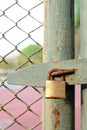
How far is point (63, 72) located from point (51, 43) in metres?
0.09

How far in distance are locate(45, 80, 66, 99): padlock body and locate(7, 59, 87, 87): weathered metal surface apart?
0.07ft

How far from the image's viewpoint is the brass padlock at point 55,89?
27.2 inches

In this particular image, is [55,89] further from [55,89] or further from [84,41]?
[84,41]

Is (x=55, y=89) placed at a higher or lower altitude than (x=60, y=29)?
lower

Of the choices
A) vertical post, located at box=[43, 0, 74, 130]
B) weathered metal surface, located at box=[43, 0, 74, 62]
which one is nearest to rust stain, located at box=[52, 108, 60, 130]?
vertical post, located at box=[43, 0, 74, 130]

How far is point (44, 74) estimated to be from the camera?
2.38ft

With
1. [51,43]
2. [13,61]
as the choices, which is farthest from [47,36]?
[13,61]

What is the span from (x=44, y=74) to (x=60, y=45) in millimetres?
75

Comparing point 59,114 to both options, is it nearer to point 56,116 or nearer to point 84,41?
point 56,116

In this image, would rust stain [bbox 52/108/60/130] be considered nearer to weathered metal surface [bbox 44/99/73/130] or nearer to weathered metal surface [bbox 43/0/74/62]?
weathered metal surface [bbox 44/99/73/130]

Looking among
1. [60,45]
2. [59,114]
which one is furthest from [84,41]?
[59,114]

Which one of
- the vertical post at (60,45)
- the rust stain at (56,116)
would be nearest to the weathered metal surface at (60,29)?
the vertical post at (60,45)

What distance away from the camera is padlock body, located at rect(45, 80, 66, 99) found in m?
0.69

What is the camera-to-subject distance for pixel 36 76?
2.40 feet
